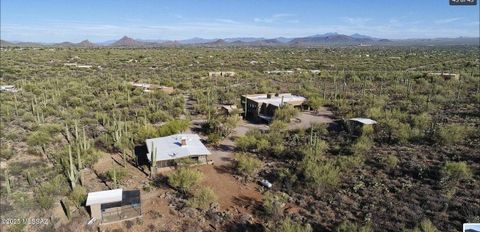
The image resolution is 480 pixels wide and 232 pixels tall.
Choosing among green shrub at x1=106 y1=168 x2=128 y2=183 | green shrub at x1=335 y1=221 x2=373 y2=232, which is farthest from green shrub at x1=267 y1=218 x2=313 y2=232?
green shrub at x1=106 y1=168 x2=128 y2=183

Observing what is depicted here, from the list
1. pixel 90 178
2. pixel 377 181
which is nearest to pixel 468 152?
pixel 377 181

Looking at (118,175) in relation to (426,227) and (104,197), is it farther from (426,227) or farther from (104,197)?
(426,227)

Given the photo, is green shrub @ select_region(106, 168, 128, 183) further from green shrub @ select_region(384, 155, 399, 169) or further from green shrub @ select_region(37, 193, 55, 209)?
green shrub @ select_region(384, 155, 399, 169)

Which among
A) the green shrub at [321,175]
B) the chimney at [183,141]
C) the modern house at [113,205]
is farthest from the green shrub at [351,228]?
the chimney at [183,141]

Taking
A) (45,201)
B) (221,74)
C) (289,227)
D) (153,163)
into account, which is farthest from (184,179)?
(221,74)

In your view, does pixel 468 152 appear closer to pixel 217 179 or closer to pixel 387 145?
pixel 387 145

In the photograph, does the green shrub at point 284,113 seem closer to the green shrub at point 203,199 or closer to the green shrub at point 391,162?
the green shrub at point 391,162
